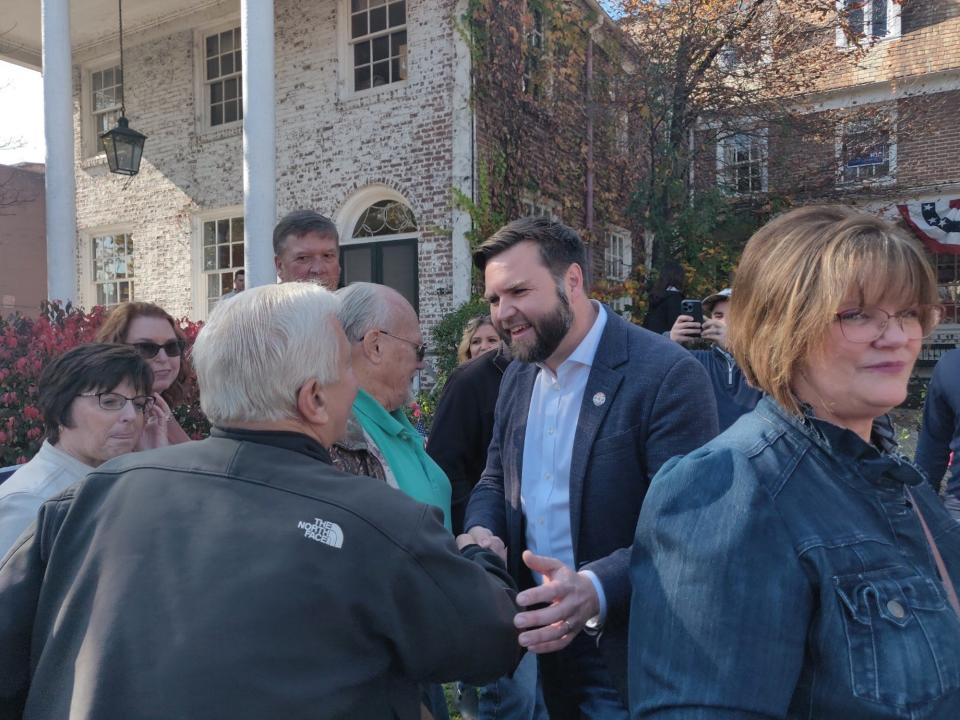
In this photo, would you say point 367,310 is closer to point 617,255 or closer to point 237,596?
point 237,596

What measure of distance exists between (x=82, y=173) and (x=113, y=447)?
1442 centimetres

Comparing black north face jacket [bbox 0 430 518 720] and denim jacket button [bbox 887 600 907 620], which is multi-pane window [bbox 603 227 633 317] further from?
denim jacket button [bbox 887 600 907 620]

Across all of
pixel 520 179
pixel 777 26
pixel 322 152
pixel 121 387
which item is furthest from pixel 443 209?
pixel 121 387

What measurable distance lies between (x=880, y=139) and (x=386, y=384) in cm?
1353

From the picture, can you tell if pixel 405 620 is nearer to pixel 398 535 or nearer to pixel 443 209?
pixel 398 535

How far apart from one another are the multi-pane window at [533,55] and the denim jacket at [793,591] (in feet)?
36.6

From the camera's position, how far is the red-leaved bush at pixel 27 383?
4852 millimetres

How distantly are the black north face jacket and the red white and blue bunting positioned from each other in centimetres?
1827

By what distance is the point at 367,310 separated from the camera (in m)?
2.50

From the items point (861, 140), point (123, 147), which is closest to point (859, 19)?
point (861, 140)

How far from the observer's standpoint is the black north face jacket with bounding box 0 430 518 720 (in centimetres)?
131

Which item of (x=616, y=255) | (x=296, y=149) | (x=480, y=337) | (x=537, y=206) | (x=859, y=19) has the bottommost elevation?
(x=480, y=337)

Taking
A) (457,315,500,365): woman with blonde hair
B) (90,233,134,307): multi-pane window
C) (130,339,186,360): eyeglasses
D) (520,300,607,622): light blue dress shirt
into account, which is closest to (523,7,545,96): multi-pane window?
(457,315,500,365): woman with blonde hair

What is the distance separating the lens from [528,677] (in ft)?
8.49
